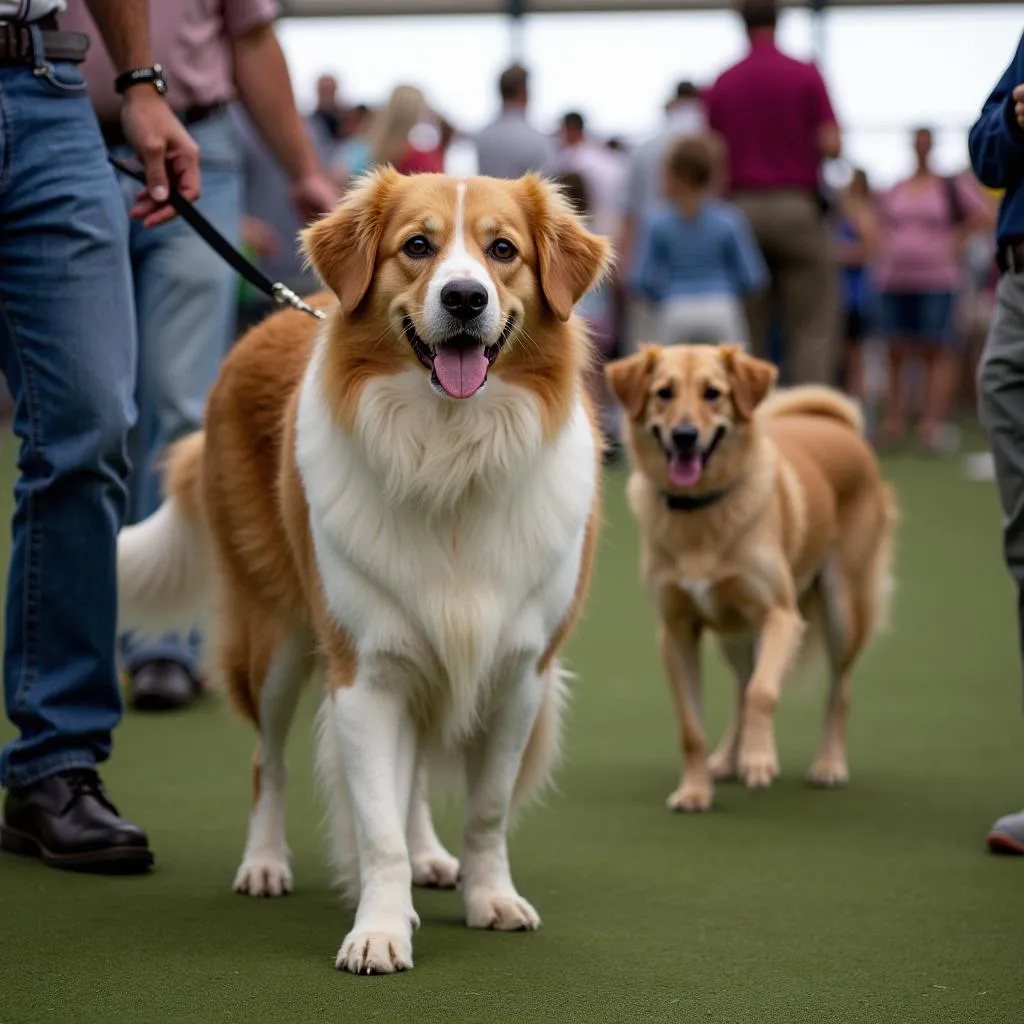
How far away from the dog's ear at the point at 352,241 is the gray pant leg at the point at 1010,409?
4.96ft

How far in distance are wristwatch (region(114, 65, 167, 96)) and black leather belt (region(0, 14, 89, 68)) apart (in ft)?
0.44

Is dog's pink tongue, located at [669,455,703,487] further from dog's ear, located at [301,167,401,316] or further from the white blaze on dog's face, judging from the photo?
dog's ear, located at [301,167,401,316]

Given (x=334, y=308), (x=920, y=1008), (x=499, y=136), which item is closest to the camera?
(x=920, y=1008)

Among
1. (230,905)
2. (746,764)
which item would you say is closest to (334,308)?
(230,905)

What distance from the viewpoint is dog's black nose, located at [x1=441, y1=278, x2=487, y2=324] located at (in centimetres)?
330

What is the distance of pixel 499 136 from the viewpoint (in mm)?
12578

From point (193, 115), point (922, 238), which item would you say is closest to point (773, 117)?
point (922, 238)

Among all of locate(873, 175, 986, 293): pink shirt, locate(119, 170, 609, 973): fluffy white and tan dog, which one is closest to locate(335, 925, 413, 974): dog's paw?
locate(119, 170, 609, 973): fluffy white and tan dog

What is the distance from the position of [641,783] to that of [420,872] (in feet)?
4.08

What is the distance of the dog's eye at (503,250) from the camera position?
3451 mm

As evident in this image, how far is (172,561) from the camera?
4.60m

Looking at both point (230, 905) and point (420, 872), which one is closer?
point (230, 905)

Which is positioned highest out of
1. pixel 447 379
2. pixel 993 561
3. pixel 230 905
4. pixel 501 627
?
pixel 447 379

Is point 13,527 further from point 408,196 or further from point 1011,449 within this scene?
point 1011,449
